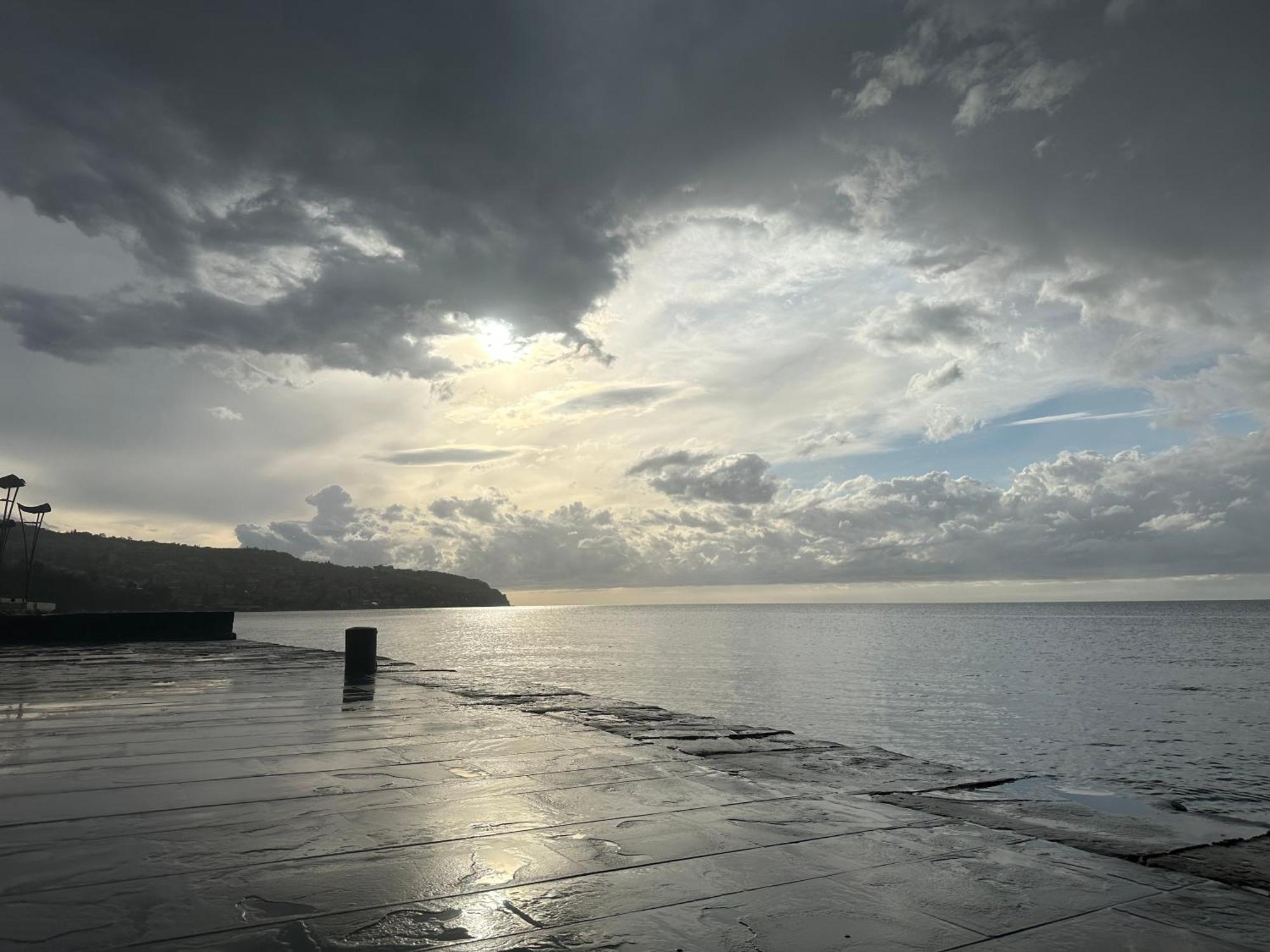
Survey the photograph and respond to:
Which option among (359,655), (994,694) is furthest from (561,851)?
(994,694)

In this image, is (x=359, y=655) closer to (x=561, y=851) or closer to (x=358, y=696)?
(x=358, y=696)

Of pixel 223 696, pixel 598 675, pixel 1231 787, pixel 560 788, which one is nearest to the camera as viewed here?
pixel 560 788

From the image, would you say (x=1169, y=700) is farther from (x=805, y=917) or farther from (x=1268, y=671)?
(x=805, y=917)

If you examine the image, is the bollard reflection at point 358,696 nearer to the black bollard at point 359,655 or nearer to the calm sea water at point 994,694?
the black bollard at point 359,655

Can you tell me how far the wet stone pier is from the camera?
12.8 feet

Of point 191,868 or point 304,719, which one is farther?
point 304,719

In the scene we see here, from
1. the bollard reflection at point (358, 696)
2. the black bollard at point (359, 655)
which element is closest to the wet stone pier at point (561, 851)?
the bollard reflection at point (358, 696)

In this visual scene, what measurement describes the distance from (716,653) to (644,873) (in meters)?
54.4

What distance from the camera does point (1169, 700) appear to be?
3084 centimetres

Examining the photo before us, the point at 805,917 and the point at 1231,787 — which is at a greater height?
the point at 805,917

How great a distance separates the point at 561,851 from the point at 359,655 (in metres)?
13.5

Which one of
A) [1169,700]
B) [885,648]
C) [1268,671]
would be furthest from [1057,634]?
[1169,700]

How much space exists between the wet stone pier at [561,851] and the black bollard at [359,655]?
726 centimetres

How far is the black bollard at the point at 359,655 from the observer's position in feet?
56.7
